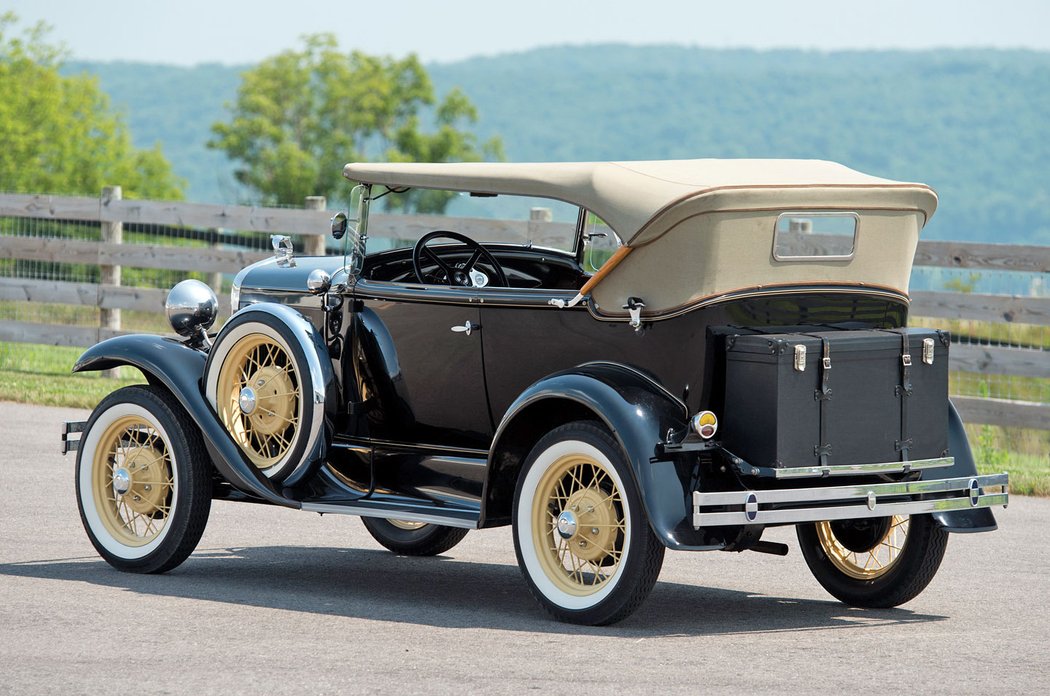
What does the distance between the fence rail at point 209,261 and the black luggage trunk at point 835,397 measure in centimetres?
611

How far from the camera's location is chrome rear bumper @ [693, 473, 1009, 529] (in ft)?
18.0

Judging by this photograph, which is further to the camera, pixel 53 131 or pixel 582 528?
pixel 53 131

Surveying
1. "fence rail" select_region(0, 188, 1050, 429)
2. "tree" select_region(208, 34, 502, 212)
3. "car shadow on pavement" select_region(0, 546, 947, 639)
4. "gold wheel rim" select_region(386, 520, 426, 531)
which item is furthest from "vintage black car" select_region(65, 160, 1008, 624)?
"tree" select_region(208, 34, 502, 212)

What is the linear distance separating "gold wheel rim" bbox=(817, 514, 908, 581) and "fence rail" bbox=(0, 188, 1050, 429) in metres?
5.60

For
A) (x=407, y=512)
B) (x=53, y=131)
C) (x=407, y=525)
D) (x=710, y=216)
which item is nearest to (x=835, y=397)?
(x=710, y=216)

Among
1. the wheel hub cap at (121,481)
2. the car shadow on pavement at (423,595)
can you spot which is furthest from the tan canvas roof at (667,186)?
the wheel hub cap at (121,481)

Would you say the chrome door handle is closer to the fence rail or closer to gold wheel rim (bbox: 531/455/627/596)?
gold wheel rim (bbox: 531/455/627/596)

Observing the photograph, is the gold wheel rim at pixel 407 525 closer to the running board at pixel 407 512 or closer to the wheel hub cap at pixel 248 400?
the running board at pixel 407 512

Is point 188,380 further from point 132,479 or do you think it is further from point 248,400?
point 132,479

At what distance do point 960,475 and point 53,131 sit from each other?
280 ft

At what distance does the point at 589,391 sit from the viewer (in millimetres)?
5762

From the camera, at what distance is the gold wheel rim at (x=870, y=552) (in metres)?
6.52

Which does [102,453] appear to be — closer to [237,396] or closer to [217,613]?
[237,396]

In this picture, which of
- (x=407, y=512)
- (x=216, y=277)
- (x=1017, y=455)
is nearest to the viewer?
(x=407, y=512)
